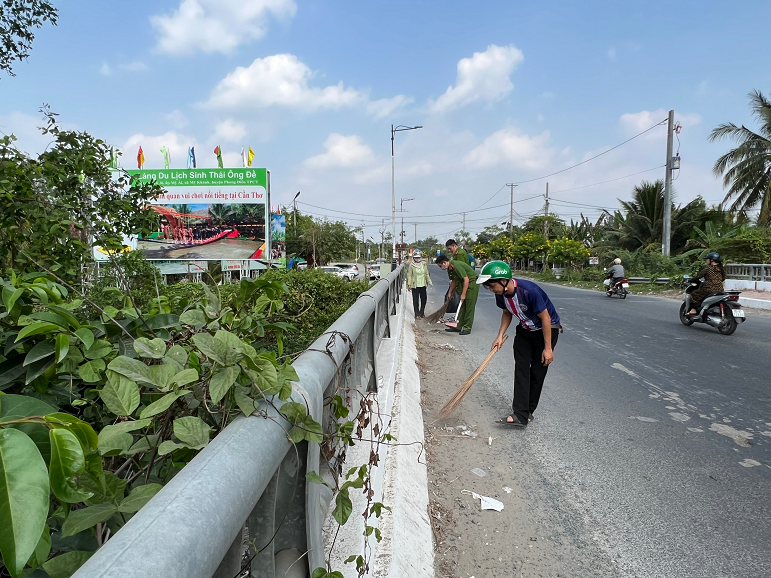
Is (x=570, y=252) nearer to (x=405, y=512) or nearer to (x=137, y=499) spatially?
(x=405, y=512)

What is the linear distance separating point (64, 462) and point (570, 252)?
35322mm

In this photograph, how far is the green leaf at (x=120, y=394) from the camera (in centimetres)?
105

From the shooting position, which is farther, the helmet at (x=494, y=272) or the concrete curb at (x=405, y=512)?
the helmet at (x=494, y=272)

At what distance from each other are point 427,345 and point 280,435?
24.0 ft

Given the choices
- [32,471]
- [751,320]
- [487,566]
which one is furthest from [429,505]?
[751,320]

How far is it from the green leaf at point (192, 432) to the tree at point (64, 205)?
5.94 ft

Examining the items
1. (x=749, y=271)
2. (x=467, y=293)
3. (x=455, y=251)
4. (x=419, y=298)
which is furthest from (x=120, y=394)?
(x=749, y=271)

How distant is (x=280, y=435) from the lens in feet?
3.43

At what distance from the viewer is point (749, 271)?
1814cm

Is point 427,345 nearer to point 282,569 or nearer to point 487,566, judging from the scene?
point 487,566

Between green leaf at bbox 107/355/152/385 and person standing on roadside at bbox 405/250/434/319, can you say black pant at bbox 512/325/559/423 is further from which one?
person standing on roadside at bbox 405/250/434/319

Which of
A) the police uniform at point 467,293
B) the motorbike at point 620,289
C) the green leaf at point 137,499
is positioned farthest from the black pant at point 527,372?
the motorbike at point 620,289

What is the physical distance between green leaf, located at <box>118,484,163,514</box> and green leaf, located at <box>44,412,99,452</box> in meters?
0.21

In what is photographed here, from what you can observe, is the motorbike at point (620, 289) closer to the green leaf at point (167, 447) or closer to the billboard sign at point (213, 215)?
the billboard sign at point (213, 215)
